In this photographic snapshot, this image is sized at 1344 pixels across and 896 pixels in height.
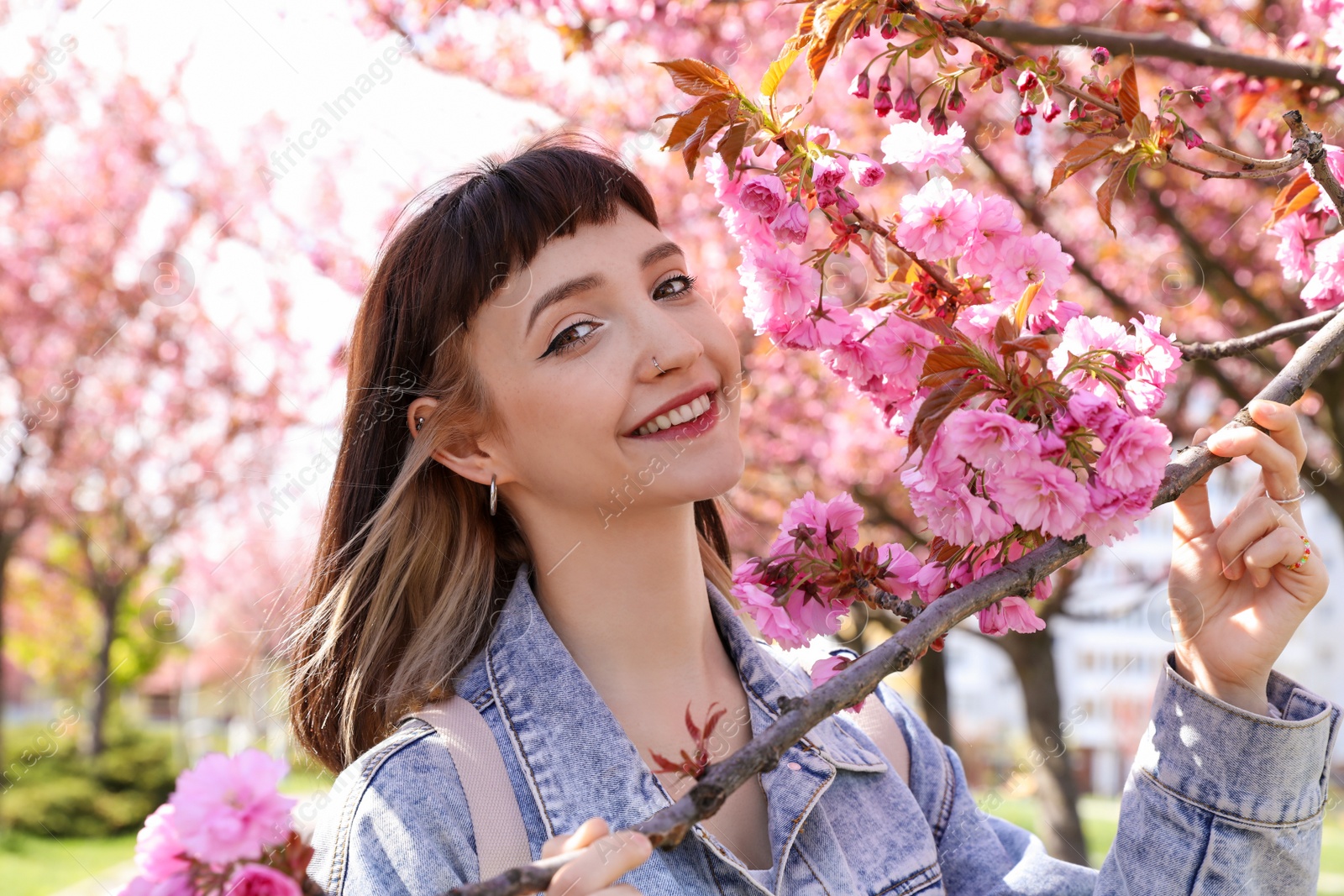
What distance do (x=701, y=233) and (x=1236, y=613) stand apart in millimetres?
5743

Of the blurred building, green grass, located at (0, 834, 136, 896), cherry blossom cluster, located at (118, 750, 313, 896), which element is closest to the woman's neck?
cherry blossom cluster, located at (118, 750, 313, 896)

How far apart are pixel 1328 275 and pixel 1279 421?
386 mm

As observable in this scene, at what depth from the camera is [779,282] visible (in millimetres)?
1514

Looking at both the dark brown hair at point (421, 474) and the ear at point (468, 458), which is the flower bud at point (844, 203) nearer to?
the dark brown hair at point (421, 474)

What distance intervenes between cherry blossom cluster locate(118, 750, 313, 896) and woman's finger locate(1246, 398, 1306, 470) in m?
1.21

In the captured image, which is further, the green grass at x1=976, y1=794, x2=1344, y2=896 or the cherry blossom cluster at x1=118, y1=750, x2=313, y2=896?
the green grass at x1=976, y1=794, x2=1344, y2=896

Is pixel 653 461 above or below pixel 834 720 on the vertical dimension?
above

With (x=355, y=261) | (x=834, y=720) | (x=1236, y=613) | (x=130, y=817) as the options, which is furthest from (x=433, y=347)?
(x=130, y=817)

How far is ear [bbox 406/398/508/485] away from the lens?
1.94m

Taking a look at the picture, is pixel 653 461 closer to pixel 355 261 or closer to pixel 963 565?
pixel 963 565

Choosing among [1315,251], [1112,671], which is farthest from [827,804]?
[1112,671]

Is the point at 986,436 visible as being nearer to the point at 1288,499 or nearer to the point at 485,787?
the point at 1288,499

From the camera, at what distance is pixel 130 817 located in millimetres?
13148

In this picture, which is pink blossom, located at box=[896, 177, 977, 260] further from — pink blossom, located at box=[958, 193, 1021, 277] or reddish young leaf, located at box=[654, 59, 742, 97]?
reddish young leaf, located at box=[654, 59, 742, 97]
